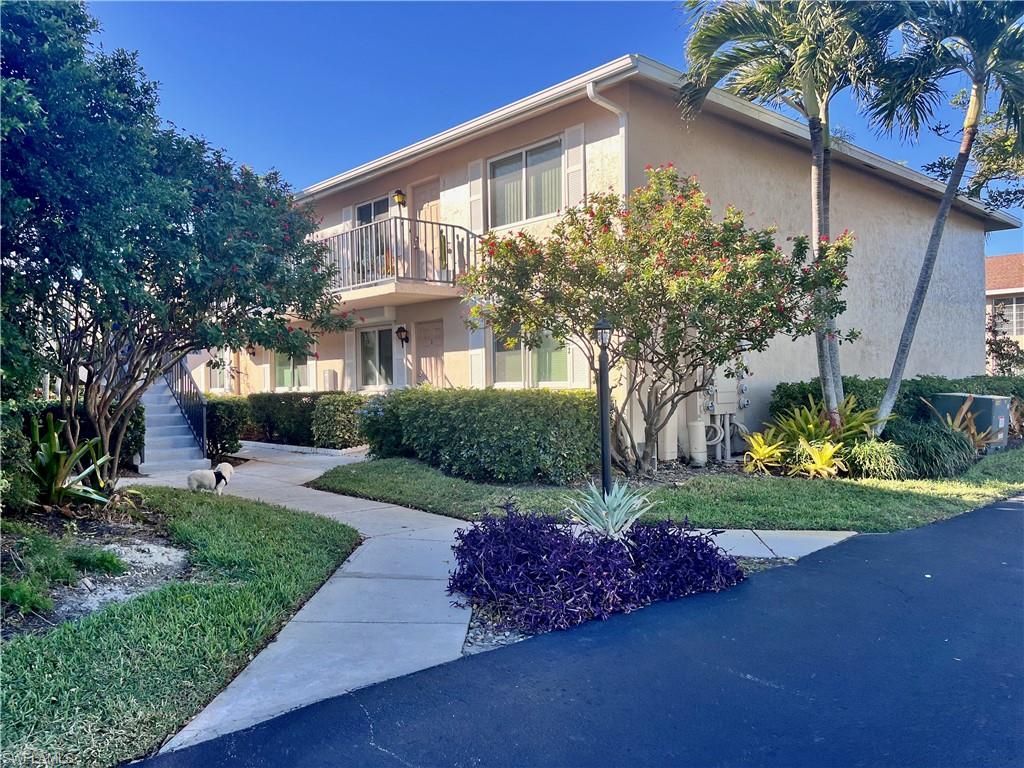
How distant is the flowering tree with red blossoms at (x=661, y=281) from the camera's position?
26.4 feet

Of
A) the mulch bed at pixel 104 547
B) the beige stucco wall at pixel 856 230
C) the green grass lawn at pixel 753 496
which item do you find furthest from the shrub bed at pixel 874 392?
the mulch bed at pixel 104 547

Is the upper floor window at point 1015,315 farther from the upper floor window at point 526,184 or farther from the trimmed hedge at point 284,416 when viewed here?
the trimmed hedge at point 284,416

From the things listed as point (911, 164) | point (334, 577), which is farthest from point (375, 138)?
point (911, 164)

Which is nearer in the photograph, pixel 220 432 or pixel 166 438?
pixel 166 438

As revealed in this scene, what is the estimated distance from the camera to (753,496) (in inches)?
317

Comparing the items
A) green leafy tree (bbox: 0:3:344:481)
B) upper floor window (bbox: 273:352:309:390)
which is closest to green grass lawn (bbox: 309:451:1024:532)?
green leafy tree (bbox: 0:3:344:481)

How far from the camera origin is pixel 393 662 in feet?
12.2

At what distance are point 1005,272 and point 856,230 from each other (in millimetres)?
17056

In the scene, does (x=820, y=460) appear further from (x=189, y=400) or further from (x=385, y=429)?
(x=189, y=400)

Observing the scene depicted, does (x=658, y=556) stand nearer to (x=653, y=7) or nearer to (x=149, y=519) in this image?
(x=149, y=519)

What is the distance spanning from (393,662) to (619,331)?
607 centimetres

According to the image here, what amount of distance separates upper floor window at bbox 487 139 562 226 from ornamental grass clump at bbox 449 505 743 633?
735 cm

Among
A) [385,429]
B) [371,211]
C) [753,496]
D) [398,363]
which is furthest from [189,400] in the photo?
[753,496]

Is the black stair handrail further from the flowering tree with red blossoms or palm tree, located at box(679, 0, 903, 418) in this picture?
palm tree, located at box(679, 0, 903, 418)
